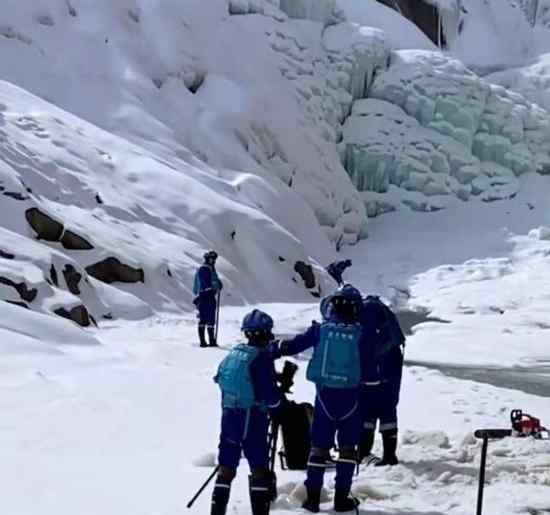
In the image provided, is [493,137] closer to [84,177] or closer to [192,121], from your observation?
[192,121]

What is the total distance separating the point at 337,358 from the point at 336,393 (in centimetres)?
24

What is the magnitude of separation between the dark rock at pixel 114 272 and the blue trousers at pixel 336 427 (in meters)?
14.4

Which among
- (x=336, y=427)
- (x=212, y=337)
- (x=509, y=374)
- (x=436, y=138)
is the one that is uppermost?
(x=436, y=138)

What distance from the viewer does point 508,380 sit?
1608cm

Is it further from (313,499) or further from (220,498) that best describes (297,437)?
(220,498)

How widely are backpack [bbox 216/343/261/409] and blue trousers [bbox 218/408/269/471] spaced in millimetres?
68

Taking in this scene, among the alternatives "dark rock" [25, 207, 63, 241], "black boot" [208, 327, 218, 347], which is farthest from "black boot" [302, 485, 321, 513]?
"dark rock" [25, 207, 63, 241]

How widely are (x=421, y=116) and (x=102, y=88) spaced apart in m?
A: 19.3

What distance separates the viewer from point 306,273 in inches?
1092

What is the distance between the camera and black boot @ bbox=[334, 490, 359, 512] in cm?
595

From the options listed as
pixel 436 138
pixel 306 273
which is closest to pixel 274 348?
pixel 306 273

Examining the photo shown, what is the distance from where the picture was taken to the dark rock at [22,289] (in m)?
14.8

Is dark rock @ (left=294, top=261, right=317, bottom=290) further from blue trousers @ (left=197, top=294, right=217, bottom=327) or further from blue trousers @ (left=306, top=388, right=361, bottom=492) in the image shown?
blue trousers @ (left=306, top=388, right=361, bottom=492)

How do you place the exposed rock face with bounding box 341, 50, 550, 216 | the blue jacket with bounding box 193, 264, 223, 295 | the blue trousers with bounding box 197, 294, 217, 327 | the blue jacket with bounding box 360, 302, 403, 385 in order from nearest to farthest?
the blue jacket with bounding box 360, 302, 403, 385
the blue trousers with bounding box 197, 294, 217, 327
the blue jacket with bounding box 193, 264, 223, 295
the exposed rock face with bounding box 341, 50, 550, 216
